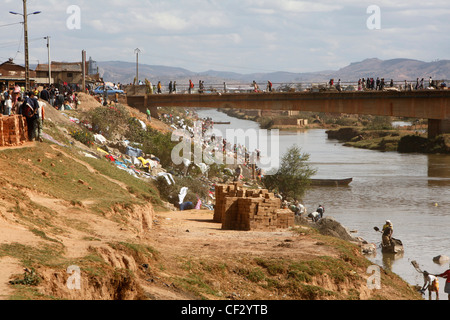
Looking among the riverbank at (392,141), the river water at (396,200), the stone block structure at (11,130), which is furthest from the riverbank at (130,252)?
the riverbank at (392,141)

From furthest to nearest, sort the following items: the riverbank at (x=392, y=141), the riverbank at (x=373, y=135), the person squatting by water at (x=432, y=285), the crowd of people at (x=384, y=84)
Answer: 1. the riverbank at (x=373, y=135)
2. the riverbank at (x=392, y=141)
3. the crowd of people at (x=384, y=84)
4. the person squatting by water at (x=432, y=285)

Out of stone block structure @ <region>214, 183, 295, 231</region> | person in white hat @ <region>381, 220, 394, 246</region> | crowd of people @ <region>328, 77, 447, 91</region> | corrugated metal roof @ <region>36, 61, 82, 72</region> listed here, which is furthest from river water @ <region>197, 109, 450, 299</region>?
corrugated metal roof @ <region>36, 61, 82, 72</region>

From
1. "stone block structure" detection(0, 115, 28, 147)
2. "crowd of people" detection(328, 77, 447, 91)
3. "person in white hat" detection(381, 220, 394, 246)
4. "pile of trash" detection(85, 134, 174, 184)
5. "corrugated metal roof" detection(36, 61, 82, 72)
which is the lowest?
"person in white hat" detection(381, 220, 394, 246)

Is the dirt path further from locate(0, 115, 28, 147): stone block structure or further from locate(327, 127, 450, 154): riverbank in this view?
locate(327, 127, 450, 154): riverbank

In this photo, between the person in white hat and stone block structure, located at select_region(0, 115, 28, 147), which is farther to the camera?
the person in white hat

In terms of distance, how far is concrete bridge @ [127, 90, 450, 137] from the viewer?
4812cm

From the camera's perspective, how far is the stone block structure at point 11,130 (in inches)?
846

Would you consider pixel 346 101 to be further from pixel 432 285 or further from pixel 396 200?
pixel 432 285

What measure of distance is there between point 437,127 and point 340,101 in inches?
868

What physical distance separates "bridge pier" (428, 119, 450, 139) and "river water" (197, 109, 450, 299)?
2.27 meters

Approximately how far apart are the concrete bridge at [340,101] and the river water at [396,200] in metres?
5.07

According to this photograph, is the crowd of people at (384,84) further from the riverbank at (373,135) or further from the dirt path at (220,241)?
the dirt path at (220,241)

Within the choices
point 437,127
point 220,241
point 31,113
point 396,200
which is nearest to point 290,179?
point 396,200
